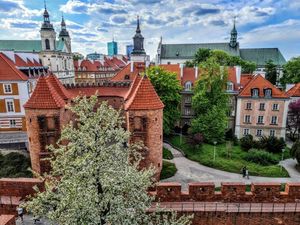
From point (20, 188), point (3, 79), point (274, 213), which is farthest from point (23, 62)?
point (274, 213)

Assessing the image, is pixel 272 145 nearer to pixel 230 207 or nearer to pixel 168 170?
pixel 168 170

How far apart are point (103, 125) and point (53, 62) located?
178 feet

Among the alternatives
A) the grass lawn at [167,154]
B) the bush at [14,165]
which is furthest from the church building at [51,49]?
the grass lawn at [167,154]

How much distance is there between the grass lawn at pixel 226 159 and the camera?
23.0 metres

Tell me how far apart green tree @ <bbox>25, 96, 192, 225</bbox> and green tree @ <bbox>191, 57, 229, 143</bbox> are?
2336cm

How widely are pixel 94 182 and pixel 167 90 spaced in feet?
75.9

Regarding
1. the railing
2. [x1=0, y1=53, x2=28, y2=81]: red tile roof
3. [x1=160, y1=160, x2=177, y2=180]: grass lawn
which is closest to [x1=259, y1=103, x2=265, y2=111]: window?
[x1=160, y1=160, x2=177, y2=180]: grass lawn

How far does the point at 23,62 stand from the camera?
3806 centimetres

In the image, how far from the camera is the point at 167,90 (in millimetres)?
29016

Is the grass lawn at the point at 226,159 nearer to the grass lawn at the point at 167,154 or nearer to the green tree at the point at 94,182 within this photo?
the grass lawn at the point at 167,154

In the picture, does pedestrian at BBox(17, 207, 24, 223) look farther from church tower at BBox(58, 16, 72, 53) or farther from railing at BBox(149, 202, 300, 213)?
church tower at BBox(58, 16, 72, 53)

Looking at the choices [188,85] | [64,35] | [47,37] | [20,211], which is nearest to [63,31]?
[64,35]

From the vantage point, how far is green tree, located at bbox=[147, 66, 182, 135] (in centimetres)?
2872

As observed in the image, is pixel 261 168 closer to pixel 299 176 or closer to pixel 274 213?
pixel 299 176
